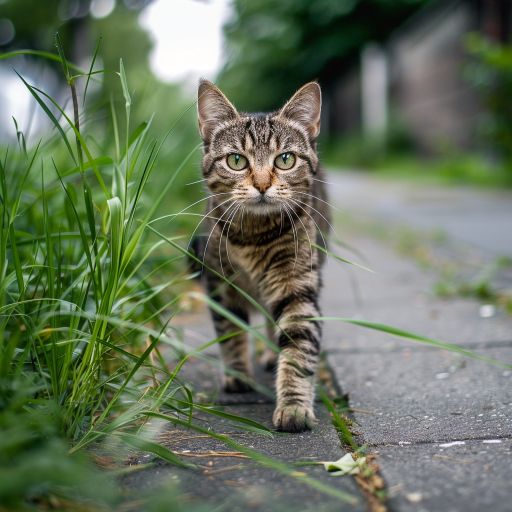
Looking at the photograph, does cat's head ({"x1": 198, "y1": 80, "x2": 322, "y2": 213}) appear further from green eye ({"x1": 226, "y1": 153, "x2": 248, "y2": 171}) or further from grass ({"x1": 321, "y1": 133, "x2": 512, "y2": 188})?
grass ({"x1": 321, "y1": 133, "x2": 512, "y2": 188})

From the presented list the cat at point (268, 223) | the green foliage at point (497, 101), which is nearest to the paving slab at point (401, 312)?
the cat at point (268, 223)

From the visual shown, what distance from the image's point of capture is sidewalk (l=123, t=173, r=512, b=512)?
4.27ft

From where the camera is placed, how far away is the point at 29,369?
5.20 feet

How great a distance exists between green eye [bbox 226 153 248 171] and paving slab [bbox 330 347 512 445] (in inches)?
32.3

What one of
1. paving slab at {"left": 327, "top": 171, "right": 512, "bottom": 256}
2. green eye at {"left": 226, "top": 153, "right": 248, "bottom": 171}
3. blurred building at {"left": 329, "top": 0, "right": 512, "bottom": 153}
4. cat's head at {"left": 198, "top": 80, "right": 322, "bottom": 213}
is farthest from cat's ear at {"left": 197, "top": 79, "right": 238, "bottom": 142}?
blurred building at {"left": 329, "top": 0, "right": 512, "bottom": 153}

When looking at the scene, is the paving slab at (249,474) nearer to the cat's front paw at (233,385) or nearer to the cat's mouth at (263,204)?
the cat's front paw at (233,385)

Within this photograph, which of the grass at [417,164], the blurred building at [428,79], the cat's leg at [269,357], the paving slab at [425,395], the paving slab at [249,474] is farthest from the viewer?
the blurred building at [428,79]

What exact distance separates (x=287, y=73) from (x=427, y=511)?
24331 millimetres

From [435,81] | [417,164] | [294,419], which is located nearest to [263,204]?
[294,419]

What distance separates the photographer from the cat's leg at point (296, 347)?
1.81 m

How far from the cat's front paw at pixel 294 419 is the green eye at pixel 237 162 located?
34.4 inches

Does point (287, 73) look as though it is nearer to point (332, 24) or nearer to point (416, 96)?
point (332, 24)

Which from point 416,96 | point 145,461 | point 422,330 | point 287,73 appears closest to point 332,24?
point 287,73

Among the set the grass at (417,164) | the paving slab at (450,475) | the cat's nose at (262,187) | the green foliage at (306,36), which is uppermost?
the green foliage at (306,36)
